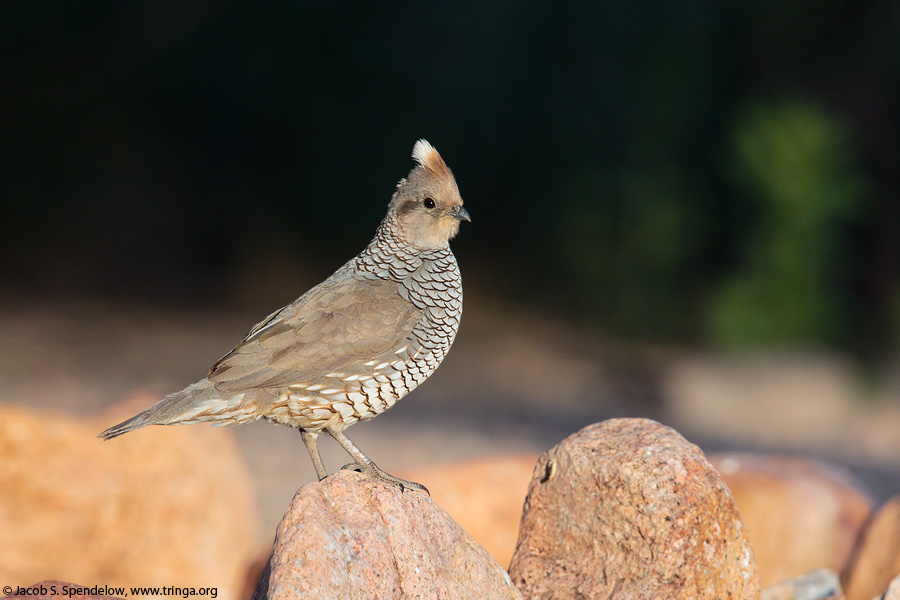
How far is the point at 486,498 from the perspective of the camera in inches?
181

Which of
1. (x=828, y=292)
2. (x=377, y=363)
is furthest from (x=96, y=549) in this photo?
(x=828, y=292)

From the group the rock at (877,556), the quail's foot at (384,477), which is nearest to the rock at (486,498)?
the quail's foot at (384,477)

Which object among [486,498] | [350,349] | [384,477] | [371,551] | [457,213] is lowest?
[486,498]

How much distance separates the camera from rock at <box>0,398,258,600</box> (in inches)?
168

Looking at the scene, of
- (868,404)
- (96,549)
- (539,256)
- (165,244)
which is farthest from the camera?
(165,244)

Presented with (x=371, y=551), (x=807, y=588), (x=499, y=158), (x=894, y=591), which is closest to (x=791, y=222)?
(x=499, y=158)

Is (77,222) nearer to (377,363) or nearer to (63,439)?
(63,439)

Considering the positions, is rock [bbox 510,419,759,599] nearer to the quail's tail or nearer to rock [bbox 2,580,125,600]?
the quail's tail

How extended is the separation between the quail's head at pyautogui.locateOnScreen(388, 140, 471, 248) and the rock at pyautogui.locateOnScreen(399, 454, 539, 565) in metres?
1.50

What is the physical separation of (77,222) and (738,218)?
26.1 ft

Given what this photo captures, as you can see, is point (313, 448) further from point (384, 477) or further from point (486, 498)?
point (486, 498)

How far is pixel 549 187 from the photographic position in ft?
33.5

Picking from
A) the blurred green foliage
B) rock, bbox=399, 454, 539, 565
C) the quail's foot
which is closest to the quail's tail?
the quail's foot

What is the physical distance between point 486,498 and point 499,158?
655cm
